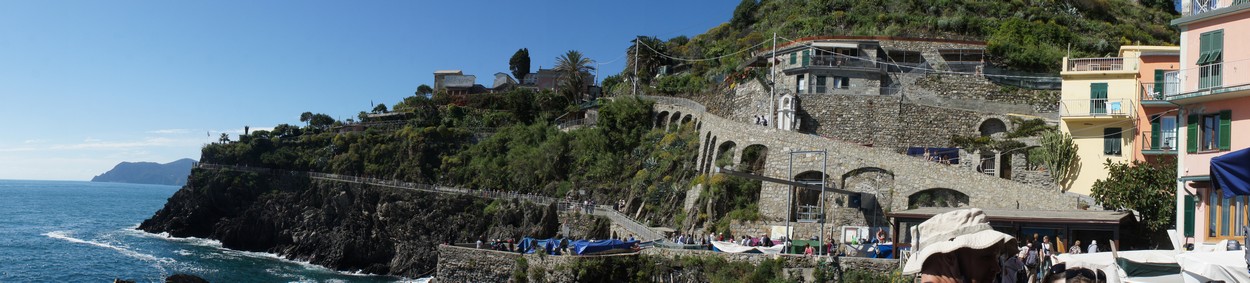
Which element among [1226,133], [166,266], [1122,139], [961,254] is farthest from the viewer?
[166,266]

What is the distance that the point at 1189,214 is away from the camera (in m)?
18.8

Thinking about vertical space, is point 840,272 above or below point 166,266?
above

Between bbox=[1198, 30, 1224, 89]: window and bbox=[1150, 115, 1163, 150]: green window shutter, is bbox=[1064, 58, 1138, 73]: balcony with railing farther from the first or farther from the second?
bbox=[1198, 30, 1224, 89]: window

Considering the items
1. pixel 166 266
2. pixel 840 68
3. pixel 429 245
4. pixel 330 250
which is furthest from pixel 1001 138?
pixel 166 266

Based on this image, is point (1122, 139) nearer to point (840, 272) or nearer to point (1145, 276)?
point (840, 272)

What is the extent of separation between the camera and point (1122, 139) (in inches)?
1139

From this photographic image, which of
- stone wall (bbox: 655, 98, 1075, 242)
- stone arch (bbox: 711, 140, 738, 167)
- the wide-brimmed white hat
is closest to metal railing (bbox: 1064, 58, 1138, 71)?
stone wall (bbox: 655, 98, 1075, 242)

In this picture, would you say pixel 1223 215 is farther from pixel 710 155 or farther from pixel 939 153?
pixel 710 155

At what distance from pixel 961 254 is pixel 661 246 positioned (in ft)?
88.6

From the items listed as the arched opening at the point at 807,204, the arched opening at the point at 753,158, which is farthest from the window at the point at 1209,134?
the arched opening at the point at 753,158

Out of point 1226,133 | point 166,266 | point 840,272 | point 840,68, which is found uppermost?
point 840,68

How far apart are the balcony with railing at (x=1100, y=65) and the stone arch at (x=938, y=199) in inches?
227

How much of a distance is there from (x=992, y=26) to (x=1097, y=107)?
56.4ft

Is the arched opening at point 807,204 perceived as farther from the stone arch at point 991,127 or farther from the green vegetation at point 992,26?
the green vegetation at point 992,26
